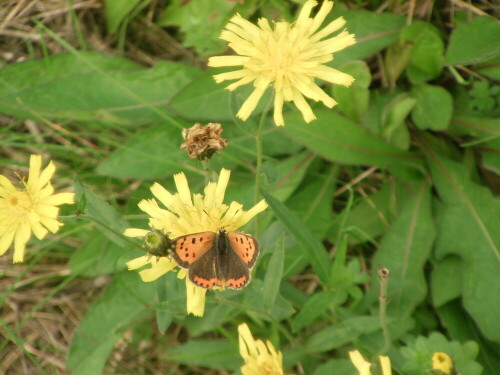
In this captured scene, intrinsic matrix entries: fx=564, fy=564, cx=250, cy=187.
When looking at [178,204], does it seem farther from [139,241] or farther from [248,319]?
[248,319]

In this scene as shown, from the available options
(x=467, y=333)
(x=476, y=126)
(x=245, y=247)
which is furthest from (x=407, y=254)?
(x=245, y=247)

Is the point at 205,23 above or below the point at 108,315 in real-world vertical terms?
above

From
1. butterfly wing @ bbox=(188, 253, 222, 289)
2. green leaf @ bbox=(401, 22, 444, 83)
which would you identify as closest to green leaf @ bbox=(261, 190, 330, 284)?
butterfly wing @ bbox=(188, 253, 222, 289)

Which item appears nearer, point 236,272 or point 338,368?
point 236,272

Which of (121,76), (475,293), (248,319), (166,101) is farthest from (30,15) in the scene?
(475,293)

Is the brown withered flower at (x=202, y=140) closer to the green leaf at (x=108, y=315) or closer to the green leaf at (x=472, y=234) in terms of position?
the green leaf at (x=108, y=315)

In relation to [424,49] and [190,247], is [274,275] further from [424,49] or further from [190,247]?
[424,49]

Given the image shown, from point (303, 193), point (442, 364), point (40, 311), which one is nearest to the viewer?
point (442, 364)

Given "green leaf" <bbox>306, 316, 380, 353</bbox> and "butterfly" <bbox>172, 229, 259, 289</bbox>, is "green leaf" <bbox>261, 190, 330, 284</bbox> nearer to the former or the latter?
"green leaf" <bbox>306, 316, 380, 353</bbox>
